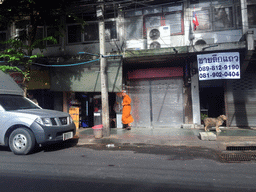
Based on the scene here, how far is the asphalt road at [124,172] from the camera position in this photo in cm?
353

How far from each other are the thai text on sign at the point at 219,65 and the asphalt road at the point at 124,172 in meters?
4.46

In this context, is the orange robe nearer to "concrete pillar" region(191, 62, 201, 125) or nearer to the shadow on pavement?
the shadow on pavement

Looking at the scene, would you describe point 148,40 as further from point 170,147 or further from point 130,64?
point 170,147

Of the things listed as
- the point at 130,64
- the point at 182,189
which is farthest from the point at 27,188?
the point at 130,64

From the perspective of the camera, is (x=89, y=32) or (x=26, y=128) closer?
(x=26, y=128)

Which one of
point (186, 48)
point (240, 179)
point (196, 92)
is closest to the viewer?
point (240, 179)

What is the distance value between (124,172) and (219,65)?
24.0 ft

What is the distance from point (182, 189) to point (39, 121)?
450 centimetres

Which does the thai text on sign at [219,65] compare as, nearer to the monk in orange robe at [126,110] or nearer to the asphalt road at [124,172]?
the monk in orange robe at [126,110]

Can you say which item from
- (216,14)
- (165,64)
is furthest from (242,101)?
(216,14)

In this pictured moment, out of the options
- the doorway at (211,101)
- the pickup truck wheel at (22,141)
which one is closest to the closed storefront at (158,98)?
the doorway at (211,101)

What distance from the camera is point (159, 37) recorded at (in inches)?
416

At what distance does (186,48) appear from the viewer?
372 inches

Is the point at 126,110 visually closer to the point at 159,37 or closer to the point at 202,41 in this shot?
the point at 159,37
